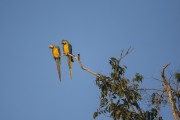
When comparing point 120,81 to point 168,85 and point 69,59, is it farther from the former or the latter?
point 69,59

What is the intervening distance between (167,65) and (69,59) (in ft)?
17.9

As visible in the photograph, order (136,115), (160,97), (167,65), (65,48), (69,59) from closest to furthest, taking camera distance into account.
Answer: (136,115) → (167,65) → (160,97) → (69,59) → (65,48)

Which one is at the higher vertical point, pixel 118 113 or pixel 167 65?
pixel 167 65

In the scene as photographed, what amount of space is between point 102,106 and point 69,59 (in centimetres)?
465

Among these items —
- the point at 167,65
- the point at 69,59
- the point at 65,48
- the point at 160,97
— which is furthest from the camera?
the point at 65,48

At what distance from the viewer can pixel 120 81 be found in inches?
336

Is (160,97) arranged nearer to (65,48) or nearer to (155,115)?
(155,115)

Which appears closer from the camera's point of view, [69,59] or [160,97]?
[160,97]

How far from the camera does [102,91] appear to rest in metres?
8.73

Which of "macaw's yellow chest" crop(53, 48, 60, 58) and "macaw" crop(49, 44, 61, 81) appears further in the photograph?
"macaw's yellow chest" crop(53, 48, 60, 58)

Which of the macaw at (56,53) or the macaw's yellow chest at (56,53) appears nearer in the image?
the macaw at (56,53)

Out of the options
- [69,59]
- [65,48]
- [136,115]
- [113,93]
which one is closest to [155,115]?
[136,115]

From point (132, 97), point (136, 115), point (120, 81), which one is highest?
point (120, 81)

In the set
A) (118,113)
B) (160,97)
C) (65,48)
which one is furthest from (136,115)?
(65,48)
